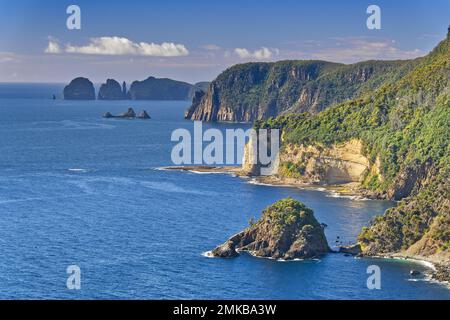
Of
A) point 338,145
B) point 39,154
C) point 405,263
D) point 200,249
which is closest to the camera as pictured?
point 405,263

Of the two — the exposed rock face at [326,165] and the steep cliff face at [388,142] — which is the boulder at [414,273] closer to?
the steep cliff face at [388,142]

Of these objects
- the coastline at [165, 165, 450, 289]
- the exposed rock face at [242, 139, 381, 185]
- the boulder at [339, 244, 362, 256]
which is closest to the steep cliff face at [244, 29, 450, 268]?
the exposed rock face at [242, 139, 381, 185]

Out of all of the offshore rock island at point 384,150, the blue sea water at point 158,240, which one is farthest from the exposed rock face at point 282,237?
the blue sea water at point 158,240

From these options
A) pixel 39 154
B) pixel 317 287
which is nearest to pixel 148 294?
pixel 317 287
